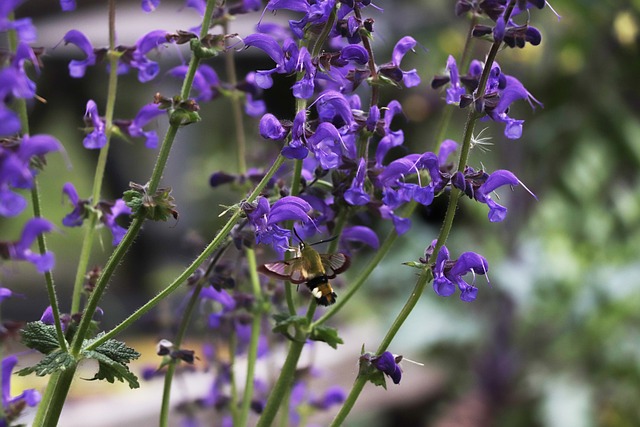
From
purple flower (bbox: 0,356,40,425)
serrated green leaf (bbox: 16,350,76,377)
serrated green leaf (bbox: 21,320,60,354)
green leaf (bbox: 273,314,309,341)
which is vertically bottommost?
purple flower (bbox: 0,356,40,425)

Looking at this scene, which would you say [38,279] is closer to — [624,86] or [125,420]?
[125,420]

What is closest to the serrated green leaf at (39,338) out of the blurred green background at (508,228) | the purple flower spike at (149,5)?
the purple flower spike at (149,5)

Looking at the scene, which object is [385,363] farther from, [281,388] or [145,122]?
[145,122]

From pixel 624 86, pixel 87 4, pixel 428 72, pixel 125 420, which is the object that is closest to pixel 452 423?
pixel 125 420

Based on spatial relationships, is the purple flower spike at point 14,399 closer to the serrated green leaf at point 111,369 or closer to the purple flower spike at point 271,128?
the serrated green leaf at point 111,369

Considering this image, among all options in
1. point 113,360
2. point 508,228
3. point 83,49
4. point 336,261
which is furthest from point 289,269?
point 508,228

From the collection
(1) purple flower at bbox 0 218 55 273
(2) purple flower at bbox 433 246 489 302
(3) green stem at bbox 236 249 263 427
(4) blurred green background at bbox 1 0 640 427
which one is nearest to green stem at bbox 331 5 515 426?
(2) purple flower at bbox 433 246 489 302

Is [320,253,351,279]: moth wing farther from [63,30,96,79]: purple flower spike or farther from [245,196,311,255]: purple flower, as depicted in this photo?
[63,30,96,79]: purple flower spike
